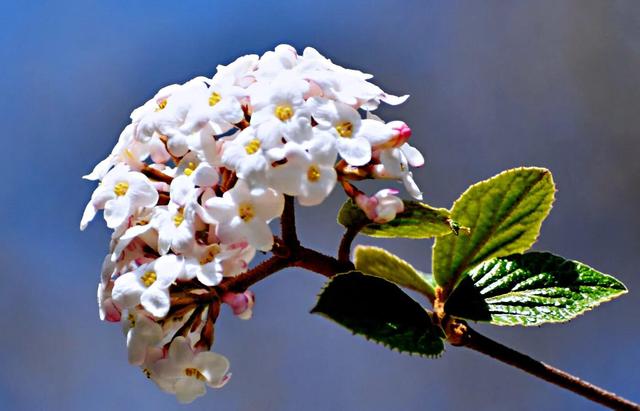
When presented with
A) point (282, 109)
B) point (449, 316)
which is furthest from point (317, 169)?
point (449, 316)

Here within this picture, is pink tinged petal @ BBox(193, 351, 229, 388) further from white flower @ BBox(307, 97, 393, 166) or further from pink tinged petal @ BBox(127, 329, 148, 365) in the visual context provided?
white flower @ BBox(307, 97, 393, 166)

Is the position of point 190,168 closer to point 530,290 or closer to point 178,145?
point 178,145

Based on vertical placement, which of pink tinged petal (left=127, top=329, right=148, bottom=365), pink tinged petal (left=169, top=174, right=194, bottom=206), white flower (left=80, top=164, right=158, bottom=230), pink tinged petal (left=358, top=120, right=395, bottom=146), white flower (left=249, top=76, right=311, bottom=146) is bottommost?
pink tinged petal (left=127, top=329, right=148, bottom=365)

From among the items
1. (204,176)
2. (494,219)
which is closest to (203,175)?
(204,176)

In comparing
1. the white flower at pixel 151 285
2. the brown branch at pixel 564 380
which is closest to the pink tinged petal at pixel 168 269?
the white flower at pixel 151 285

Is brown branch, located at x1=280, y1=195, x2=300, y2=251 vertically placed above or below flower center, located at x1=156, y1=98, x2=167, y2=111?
below

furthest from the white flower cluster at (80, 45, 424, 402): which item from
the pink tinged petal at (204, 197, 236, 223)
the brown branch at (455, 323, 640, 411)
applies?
the brown branch at (455, 323, 640, 411)

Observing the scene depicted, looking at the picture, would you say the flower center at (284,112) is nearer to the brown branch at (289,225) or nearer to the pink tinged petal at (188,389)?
the brown branch at (289,225)

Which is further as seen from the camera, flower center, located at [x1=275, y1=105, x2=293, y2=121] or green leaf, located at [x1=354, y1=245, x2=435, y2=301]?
green leaf, located at [x1=354, y1=245, x2=435, y2=301]
